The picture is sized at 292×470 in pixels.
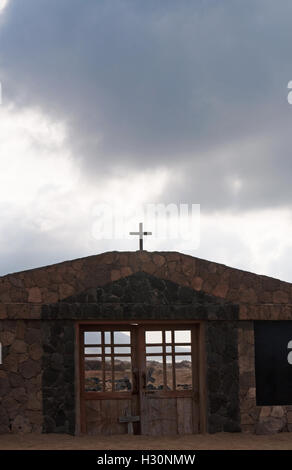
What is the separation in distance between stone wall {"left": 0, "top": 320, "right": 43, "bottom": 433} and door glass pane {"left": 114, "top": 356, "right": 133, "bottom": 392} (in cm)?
149

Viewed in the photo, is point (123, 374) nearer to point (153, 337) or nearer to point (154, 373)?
point (154, 373)

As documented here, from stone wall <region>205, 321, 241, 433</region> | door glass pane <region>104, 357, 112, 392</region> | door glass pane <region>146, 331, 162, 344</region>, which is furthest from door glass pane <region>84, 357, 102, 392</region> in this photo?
stone wall <region>205, 321, 241, 433</region>

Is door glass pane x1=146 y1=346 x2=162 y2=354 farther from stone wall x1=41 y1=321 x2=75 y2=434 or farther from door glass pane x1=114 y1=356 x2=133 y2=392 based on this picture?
stone wall x1=41 y1=321 x2=75 y2=434

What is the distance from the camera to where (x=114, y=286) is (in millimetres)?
13508

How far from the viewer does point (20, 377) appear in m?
13.1

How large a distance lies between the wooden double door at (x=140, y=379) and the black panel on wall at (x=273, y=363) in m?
1.15

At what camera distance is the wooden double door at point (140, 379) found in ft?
44.3

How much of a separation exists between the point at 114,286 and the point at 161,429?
9.28ft

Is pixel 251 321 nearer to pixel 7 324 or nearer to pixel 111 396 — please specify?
pixel 111 396

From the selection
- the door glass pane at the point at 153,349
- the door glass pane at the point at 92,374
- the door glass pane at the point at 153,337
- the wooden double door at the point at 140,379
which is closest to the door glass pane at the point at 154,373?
the wooden double door at the point at 140,379

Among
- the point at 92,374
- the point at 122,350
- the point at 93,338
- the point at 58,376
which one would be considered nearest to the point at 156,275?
the point at 122,350

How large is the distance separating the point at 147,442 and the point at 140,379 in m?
1.44

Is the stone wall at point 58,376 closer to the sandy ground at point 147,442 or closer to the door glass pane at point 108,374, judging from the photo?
the sandy ground at point 147,442

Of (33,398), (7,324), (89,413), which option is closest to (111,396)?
(89,413)
